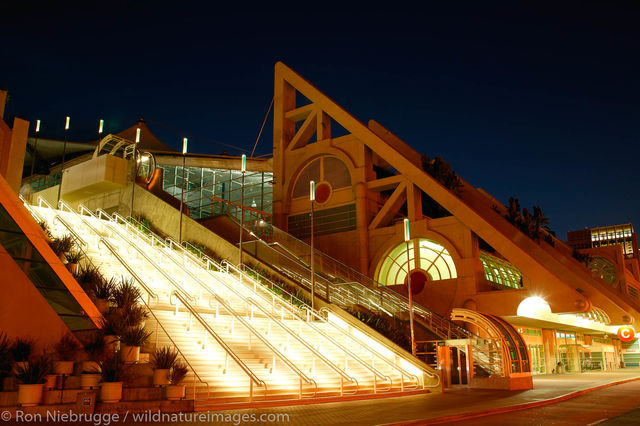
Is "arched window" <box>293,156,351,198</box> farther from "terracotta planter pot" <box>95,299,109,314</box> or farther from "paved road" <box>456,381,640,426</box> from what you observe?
"terracotta planter pot" <box>95,299,109,314</box>

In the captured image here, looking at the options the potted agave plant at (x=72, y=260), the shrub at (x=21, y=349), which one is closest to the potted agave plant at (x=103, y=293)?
the potted agave plant at (x=72, y=260)

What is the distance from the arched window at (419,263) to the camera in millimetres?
30906

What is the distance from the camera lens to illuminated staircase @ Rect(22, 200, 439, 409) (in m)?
12.7

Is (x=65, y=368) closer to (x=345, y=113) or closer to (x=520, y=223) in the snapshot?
(x=345, y=113)

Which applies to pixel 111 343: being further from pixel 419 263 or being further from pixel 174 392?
pixel 419 263

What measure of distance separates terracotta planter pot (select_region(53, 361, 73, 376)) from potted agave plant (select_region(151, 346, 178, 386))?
1.54 m

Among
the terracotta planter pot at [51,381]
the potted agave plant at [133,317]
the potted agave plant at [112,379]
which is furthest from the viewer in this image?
the potted agave plant at [133,317]

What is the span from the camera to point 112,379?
10203 millimetres

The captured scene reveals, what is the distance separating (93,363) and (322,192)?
88.2ft

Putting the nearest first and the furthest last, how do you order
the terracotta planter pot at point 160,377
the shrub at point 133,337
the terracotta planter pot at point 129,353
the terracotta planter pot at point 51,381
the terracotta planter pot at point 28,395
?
the terracotta planter pot at point 28,395, the terracotta planter pot at point 51,381, the terracotta planter pot at point 160,377, the terracotta planter pot at point 129,353, the shrub at point 133,337

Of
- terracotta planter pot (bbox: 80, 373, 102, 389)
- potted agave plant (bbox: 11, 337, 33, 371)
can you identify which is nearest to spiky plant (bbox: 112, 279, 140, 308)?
potted agave plant (bbox: 11, 337, 33, 371)

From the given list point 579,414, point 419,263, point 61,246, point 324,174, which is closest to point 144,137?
point 324,174

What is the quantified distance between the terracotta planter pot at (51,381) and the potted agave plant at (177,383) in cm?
196

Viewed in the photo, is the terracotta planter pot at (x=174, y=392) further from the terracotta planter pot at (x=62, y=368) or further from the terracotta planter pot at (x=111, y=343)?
the terracotta planter pot at (x=62, y=368)
